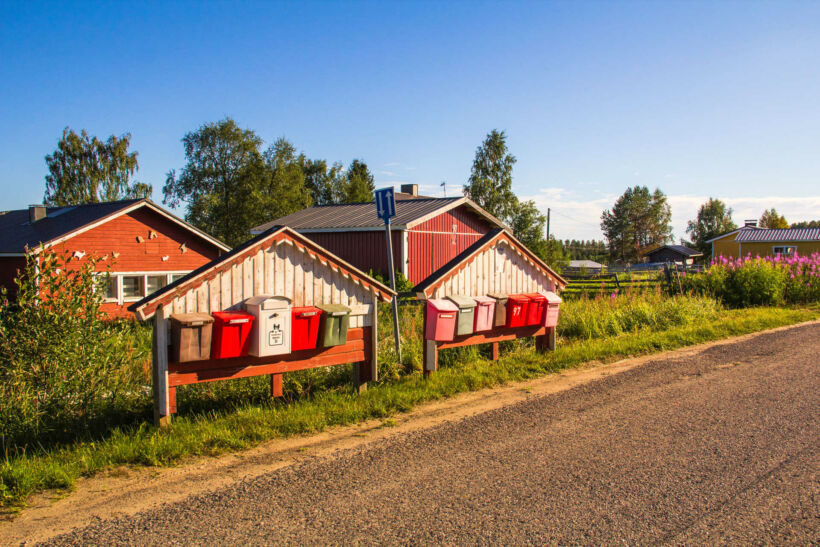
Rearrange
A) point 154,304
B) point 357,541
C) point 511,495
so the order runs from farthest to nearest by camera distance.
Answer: point 154,304 < point 511,495 < point 357,541

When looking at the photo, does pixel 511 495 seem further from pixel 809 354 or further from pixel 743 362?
pixel 809 354

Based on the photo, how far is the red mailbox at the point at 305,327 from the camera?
6293mm

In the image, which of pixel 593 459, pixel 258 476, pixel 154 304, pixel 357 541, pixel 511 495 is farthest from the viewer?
pixel 154 304

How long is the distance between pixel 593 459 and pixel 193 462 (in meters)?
3.47

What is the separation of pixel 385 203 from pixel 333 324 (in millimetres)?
2293

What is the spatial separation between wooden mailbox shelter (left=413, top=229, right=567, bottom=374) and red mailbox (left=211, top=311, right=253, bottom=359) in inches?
99.8

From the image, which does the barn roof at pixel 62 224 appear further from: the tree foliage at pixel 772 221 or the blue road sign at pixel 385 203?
the tree foliage at pixel 772 221

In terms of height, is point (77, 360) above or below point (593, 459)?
above

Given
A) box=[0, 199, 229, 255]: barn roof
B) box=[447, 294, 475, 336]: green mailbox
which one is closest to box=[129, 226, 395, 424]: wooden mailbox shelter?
box=[447, 294, 475, 336]: green mailbox

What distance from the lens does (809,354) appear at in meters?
9.95

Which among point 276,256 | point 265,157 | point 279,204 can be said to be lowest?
point 276,256

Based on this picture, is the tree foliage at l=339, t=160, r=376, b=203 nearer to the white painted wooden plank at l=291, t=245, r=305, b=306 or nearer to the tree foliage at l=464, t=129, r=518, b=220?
Result: the tree foliage at l=464, t=129, r=518, b=220

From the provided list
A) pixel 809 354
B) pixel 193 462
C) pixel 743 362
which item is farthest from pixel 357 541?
pixel 809 354

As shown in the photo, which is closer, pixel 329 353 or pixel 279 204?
pixel 329 353
